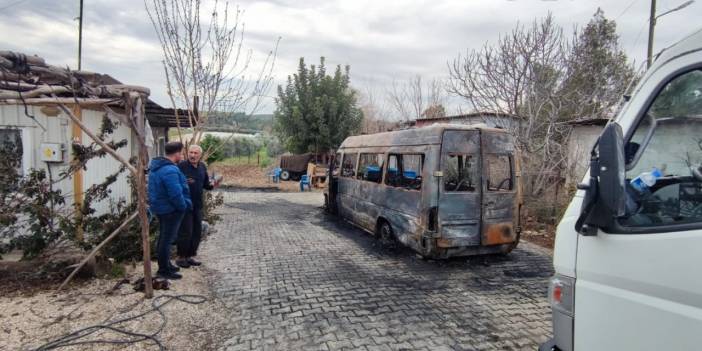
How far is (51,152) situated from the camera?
21.1 feet

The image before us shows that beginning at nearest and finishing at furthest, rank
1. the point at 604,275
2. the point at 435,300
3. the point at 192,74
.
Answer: the point at 604,275 → the point at 435,300 → the point at 192,74

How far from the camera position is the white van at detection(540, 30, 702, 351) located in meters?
1.61

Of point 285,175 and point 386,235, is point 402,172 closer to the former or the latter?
point 386,235

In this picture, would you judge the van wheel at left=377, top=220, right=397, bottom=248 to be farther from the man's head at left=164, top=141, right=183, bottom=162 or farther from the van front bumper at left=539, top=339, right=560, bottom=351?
the van front bumper at left=539, top=339, right=560, bottom=351

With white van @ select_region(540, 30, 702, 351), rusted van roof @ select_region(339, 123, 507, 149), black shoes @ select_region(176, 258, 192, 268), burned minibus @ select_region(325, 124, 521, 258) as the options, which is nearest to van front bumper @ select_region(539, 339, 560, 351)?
white van @ select_region(540, 30, 702, 351)

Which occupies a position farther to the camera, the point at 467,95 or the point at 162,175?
the point at 467,95

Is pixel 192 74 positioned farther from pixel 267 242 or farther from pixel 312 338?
pixel 312 338

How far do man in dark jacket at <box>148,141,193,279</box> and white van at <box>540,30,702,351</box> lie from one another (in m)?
4.35

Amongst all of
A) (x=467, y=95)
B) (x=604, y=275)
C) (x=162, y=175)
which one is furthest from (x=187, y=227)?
(x=467, y=95)

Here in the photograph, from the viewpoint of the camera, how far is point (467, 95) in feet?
35.4

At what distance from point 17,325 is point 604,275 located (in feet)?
16.6

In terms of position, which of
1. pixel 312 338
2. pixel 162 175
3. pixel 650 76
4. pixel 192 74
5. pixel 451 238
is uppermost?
pixel 192 74

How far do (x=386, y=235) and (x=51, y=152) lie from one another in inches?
242

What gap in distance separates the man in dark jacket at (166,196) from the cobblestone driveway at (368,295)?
878 millimetres
